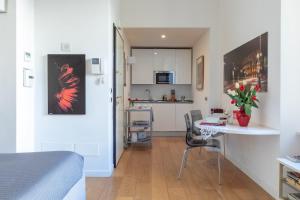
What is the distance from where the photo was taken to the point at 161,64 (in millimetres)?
6922

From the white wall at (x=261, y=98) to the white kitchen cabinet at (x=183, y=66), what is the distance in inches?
103

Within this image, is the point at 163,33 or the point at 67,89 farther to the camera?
the point at 163,33

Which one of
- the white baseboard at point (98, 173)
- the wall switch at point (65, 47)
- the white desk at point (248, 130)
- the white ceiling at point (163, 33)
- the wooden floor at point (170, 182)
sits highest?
the white ceiling at point (163, 33)

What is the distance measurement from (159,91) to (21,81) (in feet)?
14.9

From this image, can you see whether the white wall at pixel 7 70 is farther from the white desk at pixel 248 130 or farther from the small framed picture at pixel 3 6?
the white desk at pixel 248 130

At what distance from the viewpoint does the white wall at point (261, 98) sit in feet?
9.12

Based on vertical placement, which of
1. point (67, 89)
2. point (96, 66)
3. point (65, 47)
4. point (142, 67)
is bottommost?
point (67, 89)

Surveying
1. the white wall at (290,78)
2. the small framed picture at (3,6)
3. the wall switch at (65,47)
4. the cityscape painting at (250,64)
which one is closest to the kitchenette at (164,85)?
the cityscape painting at (250,64)

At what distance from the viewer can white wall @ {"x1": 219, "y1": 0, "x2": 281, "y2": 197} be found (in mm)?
2781

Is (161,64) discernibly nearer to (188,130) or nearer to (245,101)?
(188,130)

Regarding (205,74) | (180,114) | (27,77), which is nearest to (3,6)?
(27,77)

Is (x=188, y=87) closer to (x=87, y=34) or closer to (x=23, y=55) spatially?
(x=87, y=34)

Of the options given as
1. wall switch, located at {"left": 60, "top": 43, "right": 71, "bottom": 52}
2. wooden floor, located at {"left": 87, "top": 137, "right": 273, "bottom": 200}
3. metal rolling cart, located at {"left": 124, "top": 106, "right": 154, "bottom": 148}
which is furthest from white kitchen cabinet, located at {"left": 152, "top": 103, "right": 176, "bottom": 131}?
wall switch, located at {"left": 60, "top": 43, "right": 71, "bottom": 52}

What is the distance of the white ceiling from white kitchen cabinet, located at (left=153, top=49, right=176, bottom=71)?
250 mm
